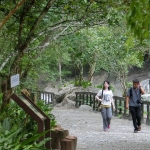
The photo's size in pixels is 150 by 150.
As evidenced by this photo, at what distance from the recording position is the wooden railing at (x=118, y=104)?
49.0 feet

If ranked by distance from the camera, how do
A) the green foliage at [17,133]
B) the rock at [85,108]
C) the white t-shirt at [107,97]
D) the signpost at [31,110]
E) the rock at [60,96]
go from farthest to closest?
the rock at [60,96] < the rock at [85,108] < the white t-shirt at [107,97] < the signpost at [31,110] < the green foliage at [17,133]

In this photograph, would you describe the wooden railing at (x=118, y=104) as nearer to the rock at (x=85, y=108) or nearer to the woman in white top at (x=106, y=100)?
the rock at (x=85, y=108)

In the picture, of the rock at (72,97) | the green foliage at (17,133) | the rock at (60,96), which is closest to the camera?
the green foliage at (17,133)

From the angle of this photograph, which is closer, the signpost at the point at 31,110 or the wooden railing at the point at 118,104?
the signpost at the point at 31,110

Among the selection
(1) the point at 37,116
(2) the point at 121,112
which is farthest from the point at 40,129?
(2) the point at 121,112

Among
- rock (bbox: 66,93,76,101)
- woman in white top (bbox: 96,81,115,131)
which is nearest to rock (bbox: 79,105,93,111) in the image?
rock (bbox: 66,93,76,101)

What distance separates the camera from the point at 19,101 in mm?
6180

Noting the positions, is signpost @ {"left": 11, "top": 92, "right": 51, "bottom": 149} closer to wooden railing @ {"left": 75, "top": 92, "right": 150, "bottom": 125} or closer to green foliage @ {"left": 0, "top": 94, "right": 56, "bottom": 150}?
green foliage @ {"left": 0, "top": 94, "right": 56, "bottom": 150}

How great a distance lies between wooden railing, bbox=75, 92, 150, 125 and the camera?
49.0 ft

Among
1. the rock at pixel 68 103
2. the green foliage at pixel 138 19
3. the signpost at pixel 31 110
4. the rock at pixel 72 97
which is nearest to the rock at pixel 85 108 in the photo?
the rock at pixel 68 103

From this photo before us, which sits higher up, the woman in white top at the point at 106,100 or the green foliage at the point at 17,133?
the woman in white top at the point at 106,100

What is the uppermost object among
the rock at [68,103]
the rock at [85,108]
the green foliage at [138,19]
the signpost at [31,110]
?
the green foliage at [138,19]

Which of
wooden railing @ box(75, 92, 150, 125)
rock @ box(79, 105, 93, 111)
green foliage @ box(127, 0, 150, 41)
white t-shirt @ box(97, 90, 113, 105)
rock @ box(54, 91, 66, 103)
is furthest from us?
rock @ box(54, 91, 66, 103)

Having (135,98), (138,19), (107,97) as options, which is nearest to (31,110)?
(138,19)
